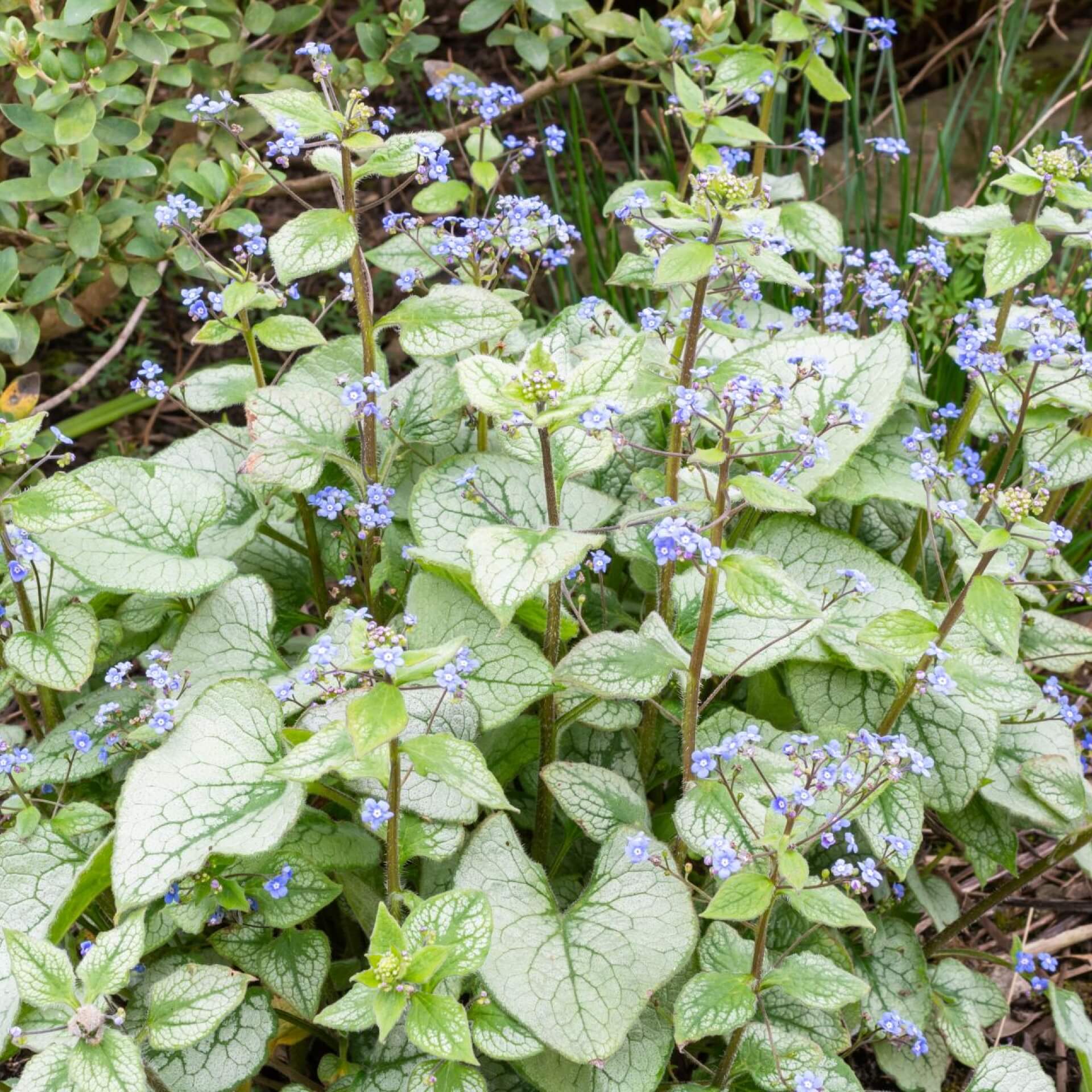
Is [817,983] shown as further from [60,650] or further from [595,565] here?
[60,650]

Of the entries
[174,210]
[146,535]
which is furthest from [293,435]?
[174,210]

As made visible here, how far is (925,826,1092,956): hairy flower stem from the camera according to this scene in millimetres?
2041

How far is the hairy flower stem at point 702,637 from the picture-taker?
1506 millimetres

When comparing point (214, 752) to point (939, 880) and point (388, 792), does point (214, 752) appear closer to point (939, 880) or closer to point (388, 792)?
point (388, 792)

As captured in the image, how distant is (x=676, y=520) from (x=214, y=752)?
77 centimetres

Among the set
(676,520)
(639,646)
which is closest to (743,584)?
(676,520)

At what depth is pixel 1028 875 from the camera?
A: 206 cm

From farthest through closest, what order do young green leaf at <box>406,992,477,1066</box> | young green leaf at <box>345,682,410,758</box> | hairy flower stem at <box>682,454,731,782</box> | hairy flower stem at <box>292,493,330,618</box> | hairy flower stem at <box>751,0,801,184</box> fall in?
hairy flower stem at <box>751,0,801,184</box> → hairy flower stem at <box>292,493,330,618</box> → hairy flower stem at <box>682,454,731,782</box> → young green leaf at <box>406,992,477,1066</box> → young green leaf at <box>345,682,410,758</box>

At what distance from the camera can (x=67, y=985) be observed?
1493 mm

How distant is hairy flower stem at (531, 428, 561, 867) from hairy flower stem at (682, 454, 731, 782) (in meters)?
0.22

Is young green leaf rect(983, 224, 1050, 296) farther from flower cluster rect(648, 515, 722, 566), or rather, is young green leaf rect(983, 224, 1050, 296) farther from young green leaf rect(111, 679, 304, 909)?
young green leaf rect(111, 679, 304, 909)

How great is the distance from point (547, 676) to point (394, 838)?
1.06ft

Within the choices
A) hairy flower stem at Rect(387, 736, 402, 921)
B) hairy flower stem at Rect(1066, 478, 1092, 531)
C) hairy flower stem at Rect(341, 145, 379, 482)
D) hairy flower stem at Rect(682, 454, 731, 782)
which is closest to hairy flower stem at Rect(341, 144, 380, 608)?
hairy flower stem at Rect(341, 145, 379, 482)

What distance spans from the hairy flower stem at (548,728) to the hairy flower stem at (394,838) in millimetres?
283
